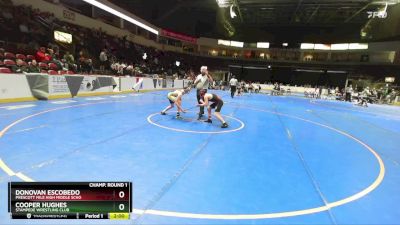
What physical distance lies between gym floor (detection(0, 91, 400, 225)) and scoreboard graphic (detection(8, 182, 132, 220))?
649 mm

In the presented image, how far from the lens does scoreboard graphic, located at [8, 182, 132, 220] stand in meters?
2.24

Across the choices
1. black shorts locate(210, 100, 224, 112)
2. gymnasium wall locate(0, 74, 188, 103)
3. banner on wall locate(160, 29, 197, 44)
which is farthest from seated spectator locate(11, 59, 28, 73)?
banner on wall locate(160, 29, 197, 44)

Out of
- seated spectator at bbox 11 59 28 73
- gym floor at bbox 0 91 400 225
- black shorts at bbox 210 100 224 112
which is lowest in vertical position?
gym floor at bbox 0 91 400 225

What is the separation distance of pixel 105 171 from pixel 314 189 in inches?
133

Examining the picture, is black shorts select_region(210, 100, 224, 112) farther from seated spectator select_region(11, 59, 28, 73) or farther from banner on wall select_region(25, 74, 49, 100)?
seated spectator select_region(11, 59, 28, 73)

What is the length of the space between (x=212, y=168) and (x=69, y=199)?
2828 millimetres

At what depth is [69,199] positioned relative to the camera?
2.26 metres

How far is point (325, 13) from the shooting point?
38.3 meters

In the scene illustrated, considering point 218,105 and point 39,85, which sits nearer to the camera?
point 218,105

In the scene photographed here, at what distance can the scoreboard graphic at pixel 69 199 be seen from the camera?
88.2 inches

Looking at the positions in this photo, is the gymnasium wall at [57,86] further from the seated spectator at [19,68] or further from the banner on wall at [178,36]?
the banner on wall at [178,36]

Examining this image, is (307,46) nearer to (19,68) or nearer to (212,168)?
(19,68)

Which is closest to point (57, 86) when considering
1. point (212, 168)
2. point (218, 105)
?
point (218, 105)

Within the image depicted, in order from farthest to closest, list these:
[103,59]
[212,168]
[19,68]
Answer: [103,59] → [19,68] → [212,168]
